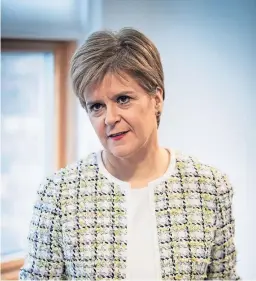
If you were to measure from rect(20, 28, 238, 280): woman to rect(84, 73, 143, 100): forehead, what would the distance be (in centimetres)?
1

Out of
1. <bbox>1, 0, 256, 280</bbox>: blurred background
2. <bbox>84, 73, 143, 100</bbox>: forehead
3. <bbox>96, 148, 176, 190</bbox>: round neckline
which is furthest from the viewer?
<bbox>1, 0, 256, 280</bbox>: blurred background

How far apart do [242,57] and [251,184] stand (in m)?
0.43

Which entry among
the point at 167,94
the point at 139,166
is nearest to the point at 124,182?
the point at 139,166

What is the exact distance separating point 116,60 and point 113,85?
0.16ft

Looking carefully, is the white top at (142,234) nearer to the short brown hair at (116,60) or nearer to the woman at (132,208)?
the woman at (132,208)

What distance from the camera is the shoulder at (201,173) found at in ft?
4.16

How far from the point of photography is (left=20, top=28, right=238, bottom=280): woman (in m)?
1.16

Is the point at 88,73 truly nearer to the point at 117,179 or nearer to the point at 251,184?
the point at 117,179

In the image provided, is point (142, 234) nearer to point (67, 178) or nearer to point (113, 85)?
point (67, 178)

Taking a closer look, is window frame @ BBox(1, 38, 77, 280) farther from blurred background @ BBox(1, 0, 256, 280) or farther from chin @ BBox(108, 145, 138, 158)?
chin @ BBox(108, 145, 138, 158)

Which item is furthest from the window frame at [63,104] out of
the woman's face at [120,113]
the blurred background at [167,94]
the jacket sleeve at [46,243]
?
the woman's face at [120,113]

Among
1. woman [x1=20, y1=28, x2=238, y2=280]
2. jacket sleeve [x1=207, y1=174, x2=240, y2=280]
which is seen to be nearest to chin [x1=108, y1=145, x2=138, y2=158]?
woman [x1=20, y1=28, x2=238, y2=280]

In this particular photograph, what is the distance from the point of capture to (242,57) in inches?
79.1

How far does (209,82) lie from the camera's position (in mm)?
2088
